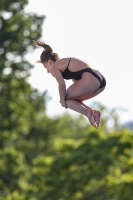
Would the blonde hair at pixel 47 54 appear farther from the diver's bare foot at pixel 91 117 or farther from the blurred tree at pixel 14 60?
the blurred tree at pixel 14 60

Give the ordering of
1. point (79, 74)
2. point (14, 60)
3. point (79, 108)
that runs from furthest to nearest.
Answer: point (14, 60) → point (79, 108) → point (79, 74)

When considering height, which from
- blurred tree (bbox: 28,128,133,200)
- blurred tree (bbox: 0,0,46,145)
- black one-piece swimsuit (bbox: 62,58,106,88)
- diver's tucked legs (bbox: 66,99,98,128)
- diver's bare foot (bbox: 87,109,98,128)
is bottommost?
diver's bare foot (bbox: 87,109,98,128)

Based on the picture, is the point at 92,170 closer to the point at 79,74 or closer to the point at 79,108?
the point at 79,108

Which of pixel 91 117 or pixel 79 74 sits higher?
pixel 79 74

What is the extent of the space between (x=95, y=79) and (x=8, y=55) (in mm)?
25075

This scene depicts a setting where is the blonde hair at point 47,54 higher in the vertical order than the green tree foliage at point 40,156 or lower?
lower

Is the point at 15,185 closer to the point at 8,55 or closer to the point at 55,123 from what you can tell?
the point at 8,55

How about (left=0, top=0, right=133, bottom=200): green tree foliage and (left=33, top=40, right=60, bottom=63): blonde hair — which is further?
(left=0, top=0, right=133, bottom=200): green tree foliage

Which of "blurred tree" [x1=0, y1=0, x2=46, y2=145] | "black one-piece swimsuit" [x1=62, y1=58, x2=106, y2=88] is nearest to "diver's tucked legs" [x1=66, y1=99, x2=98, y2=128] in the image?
"black one-piece swimsuit" [x1=62, y1=58, x2=106, y2=88]

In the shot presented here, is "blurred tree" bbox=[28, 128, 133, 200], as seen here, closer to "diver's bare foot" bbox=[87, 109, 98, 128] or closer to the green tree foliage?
the green tree foliage

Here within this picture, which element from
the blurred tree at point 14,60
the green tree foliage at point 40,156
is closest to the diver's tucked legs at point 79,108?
the green tree foliage at point 40,156

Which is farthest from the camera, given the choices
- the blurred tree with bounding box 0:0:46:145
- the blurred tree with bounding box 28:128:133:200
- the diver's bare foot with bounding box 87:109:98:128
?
the blurred tree with bounding box 0:0:46:145

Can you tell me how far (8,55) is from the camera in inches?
1393

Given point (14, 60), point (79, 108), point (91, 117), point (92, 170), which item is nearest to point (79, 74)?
point (79, 108)
